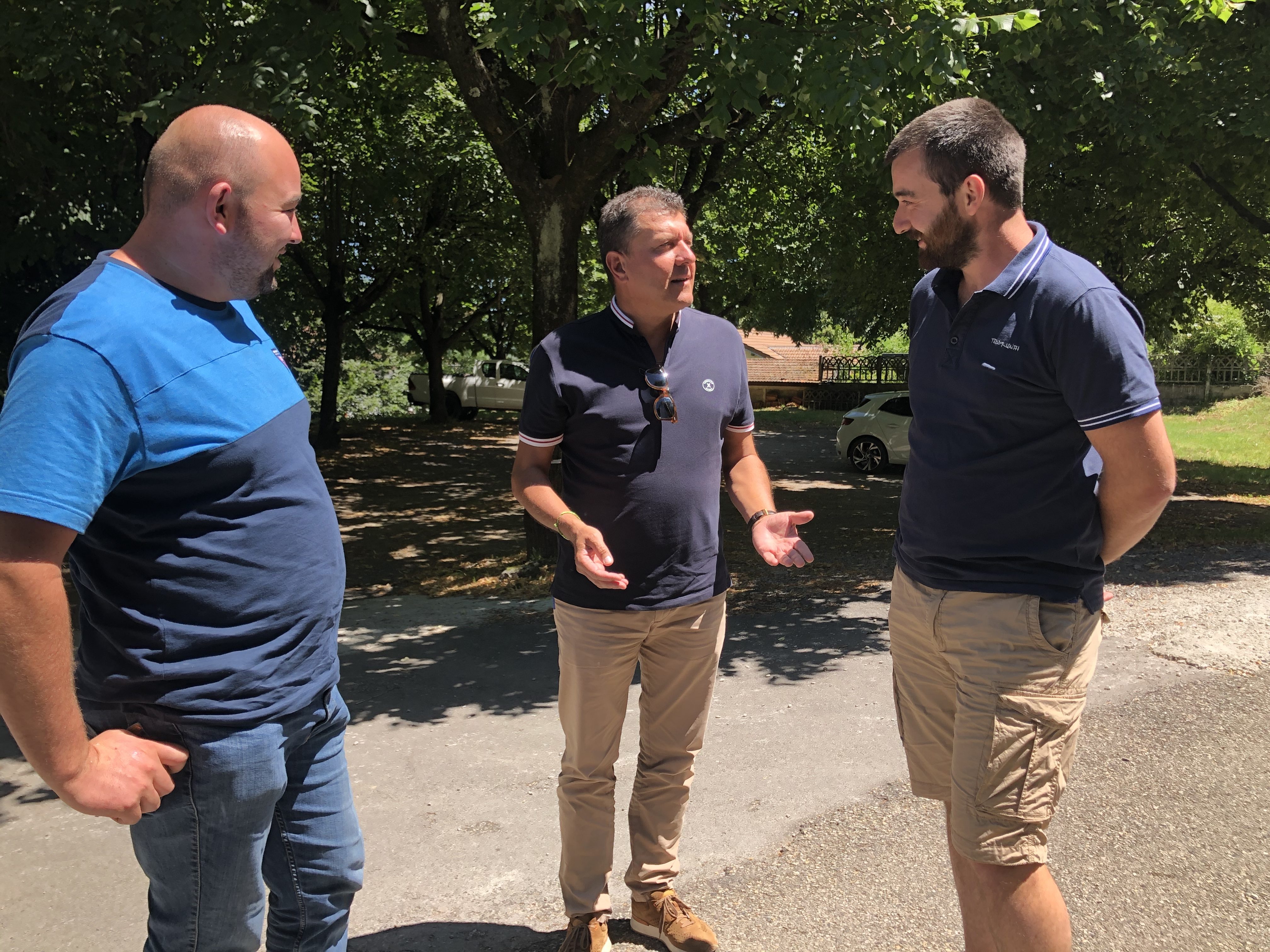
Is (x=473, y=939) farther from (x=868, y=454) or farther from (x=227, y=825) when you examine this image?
(x=868, y=454)

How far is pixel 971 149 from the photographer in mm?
2303

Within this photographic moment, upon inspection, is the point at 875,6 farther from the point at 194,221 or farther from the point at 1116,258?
the point at 1116,258

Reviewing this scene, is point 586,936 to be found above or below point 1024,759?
below

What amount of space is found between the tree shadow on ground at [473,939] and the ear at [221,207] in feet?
7.56

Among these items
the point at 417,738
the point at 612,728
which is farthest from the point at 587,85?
the point at 612,728

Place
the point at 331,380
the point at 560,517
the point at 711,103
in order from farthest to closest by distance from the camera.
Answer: the point at 331,380 → the point at 711,103 → the point at 560,517

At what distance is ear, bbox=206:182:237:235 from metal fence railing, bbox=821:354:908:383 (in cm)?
3427

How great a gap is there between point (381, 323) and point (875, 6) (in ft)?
80.7

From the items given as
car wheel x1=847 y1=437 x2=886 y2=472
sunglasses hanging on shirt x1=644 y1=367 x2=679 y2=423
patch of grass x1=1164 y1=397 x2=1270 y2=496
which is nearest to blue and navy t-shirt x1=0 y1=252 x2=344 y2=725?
sunglasses hanging on shirt x1=644 y1=367 x2=679 y2=423

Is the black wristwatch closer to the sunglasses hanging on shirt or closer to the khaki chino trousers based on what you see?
the khaki chino trousers

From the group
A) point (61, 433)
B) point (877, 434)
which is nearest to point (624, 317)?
point (61, 433)

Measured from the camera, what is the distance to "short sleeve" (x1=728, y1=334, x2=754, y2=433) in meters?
3.25

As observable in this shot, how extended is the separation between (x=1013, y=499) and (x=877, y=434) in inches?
637

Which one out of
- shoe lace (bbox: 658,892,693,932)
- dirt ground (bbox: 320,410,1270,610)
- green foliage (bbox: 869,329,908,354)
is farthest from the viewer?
green foliage (bbox: 869,329,908,354)
